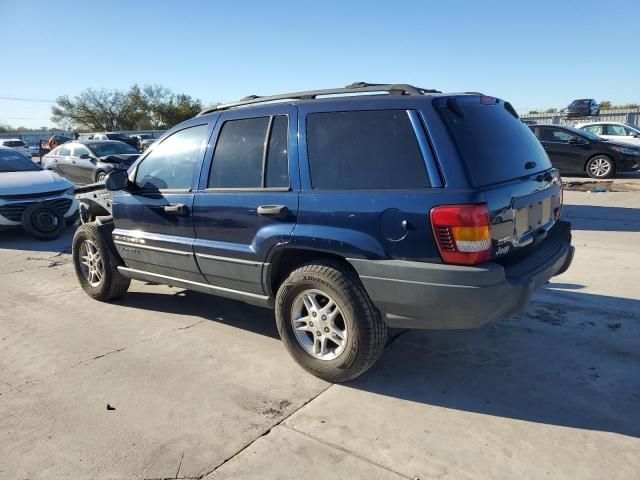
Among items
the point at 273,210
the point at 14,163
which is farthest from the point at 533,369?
the point at 14,163

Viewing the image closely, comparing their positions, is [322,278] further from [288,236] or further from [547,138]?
[547,138]

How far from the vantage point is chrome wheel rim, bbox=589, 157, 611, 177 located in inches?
527

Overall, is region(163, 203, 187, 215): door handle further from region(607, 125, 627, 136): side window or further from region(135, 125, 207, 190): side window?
region(607, 125, 627, 136): side window

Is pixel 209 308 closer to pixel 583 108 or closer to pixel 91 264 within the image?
pixel 91 264

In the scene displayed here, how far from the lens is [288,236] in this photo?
3.37 m

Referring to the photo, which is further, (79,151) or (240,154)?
(79,151)

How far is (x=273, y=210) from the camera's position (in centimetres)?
342

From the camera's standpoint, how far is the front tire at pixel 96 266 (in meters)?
4.96

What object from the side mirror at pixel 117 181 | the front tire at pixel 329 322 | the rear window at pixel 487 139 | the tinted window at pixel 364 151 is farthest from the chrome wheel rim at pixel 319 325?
the side mirror at pixel 117 181

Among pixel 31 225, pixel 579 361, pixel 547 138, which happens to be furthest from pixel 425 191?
pixel 547 138

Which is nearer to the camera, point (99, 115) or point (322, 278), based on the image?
point (322, 278)

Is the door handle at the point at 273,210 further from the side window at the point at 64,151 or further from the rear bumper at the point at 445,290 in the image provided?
the side window at the point at 64,151

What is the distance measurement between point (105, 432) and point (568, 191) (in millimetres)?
11620

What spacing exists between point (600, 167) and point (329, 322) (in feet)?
42.1
